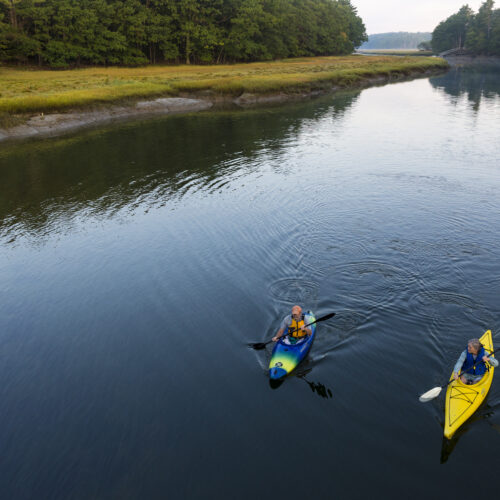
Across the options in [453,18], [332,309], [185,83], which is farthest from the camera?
[453,18]

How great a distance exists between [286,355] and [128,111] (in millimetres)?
53688

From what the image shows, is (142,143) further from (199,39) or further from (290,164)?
(199,39)

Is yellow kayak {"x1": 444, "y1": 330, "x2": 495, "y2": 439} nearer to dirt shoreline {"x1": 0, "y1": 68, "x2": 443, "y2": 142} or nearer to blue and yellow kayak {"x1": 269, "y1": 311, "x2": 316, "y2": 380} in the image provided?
blue and yellow kayak {"x1": 269, "y1": 311, "x2": 316, "y2": 380}

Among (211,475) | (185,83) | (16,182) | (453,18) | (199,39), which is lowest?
(211,475)

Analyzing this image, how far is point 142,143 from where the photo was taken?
42094 millimetres

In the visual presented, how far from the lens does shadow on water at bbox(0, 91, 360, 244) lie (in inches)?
1059

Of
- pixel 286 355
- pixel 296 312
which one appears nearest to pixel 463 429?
pixel 286 355

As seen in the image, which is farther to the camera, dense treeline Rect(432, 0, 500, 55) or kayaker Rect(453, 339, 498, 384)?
dense treeline Rect(432, 0, 500, 55)

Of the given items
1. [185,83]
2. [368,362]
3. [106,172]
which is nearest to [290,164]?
[106,172]

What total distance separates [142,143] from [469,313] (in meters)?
36.4

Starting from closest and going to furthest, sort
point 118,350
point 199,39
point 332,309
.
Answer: point 118,350
point 332,309
point 199,39

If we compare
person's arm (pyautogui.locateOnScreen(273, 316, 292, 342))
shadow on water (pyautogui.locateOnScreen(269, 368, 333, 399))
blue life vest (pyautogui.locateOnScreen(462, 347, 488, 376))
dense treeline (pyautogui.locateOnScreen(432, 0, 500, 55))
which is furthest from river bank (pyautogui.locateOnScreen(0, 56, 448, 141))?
dense treeline (pyautogui.locateOnScreen(432, 0, 500, 55))

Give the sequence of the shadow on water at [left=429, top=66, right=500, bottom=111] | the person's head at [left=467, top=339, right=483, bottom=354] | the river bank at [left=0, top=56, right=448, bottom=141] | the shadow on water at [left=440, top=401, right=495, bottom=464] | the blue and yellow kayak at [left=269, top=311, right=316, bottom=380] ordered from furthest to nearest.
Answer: the shadow on water at [left=429, top=66, right=500, bottom=111] → the river bank at [left=0, top=56, right=448, bottom=141] → the blue and yellow kayak at [left=269, top=311, right=316, bottom=380] → the person's head at [left=467, top=339, right=483, bottom=354] → the shadow on water at [left=440, top=401, right=495, bottom=464]

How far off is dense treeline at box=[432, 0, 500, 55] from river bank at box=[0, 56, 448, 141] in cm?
7694
